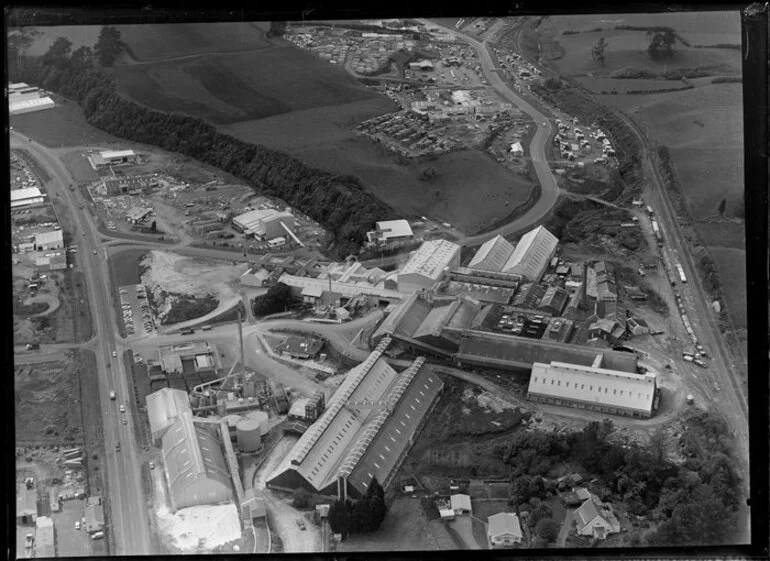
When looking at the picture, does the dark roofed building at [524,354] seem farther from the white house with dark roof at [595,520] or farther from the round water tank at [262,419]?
the round water tank at [262,419]

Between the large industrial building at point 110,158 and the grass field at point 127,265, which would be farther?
the large industrial building at point 110,158

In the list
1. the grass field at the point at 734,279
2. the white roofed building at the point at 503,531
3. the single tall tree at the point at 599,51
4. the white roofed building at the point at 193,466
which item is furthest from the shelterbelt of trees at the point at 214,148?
the white roofed building at the point at 503,531

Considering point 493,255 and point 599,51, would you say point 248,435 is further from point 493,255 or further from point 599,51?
A: point 599,51

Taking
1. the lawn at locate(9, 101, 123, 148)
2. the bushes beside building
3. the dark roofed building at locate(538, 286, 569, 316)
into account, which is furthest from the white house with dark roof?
the lawn at locate(9, 101, 123, 148)

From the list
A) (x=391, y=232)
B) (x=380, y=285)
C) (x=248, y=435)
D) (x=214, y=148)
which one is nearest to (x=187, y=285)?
(x=380, y=285)

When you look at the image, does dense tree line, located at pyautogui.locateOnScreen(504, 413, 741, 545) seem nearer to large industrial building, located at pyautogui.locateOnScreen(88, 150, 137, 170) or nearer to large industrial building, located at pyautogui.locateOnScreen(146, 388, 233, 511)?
large industrial building, located at pyautogui.locateOnScreen(146, 388, 233, 511)

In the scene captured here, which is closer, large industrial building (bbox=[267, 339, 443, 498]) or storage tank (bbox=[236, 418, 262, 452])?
large industrial building (bbox=[267, 339, 443, 498])
